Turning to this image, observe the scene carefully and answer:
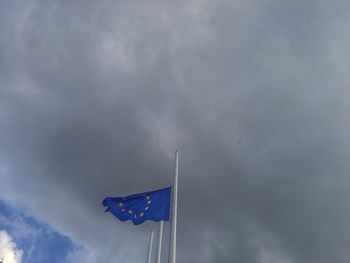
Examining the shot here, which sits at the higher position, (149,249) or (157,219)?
(149,249)

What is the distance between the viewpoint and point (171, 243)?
17.3m

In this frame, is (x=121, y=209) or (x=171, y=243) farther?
(x=121, y=209)

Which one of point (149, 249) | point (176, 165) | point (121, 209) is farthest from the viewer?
point (149, 249)

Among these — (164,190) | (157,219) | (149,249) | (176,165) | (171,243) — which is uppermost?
(149,249)

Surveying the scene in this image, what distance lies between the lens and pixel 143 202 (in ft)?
66.3

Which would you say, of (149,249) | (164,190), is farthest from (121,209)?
(149,249)

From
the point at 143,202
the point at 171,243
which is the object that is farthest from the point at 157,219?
the point at 171,243

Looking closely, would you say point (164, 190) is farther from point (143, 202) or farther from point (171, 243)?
point (171, 243)

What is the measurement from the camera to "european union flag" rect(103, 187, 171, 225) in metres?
19.9

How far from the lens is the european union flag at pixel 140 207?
19875 millimetres

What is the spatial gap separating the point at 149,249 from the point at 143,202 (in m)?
25.8

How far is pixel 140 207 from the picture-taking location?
20.1 m

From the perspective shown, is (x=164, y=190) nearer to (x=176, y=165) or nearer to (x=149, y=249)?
(x=176, y=165)

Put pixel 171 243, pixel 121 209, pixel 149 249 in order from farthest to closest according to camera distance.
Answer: pixel 149 249 → pixel 121 209 → pixel 171 243
